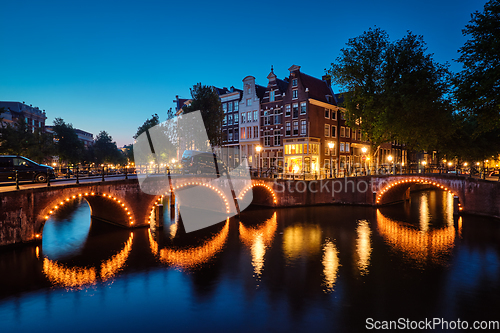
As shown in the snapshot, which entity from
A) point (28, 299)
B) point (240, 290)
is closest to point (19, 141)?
point (28, 299)

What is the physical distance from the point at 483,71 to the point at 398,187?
17.2 meters

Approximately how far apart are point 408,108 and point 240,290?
28.5m

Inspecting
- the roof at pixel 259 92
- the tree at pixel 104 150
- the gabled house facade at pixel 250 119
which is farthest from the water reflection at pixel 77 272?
the tree at pixel 104 150

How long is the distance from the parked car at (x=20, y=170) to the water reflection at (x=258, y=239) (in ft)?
50.1

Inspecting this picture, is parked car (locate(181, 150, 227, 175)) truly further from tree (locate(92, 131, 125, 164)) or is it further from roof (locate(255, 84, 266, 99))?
tree (locate(92, 131, 125, 164))

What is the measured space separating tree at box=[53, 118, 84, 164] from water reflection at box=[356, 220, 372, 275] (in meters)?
61.7

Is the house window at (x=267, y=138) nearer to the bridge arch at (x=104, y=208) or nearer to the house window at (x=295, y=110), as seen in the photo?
the house window at (x=295, y=110)

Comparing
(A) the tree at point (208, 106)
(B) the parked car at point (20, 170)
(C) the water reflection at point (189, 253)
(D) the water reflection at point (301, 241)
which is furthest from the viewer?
(A) the tree at point (208, 106)

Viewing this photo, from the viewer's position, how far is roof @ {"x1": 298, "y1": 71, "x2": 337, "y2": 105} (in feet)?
149

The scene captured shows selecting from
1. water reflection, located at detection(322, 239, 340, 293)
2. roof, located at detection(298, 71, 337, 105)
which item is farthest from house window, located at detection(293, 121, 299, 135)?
water reflection, located at detection(322, 239, 340, 293)

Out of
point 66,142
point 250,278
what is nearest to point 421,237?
point 250,278

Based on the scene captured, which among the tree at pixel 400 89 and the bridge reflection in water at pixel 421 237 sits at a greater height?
the tree at pixel 400 89

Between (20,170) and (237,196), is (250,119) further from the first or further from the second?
(20,170)

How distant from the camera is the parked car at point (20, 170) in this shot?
67.2 ft
